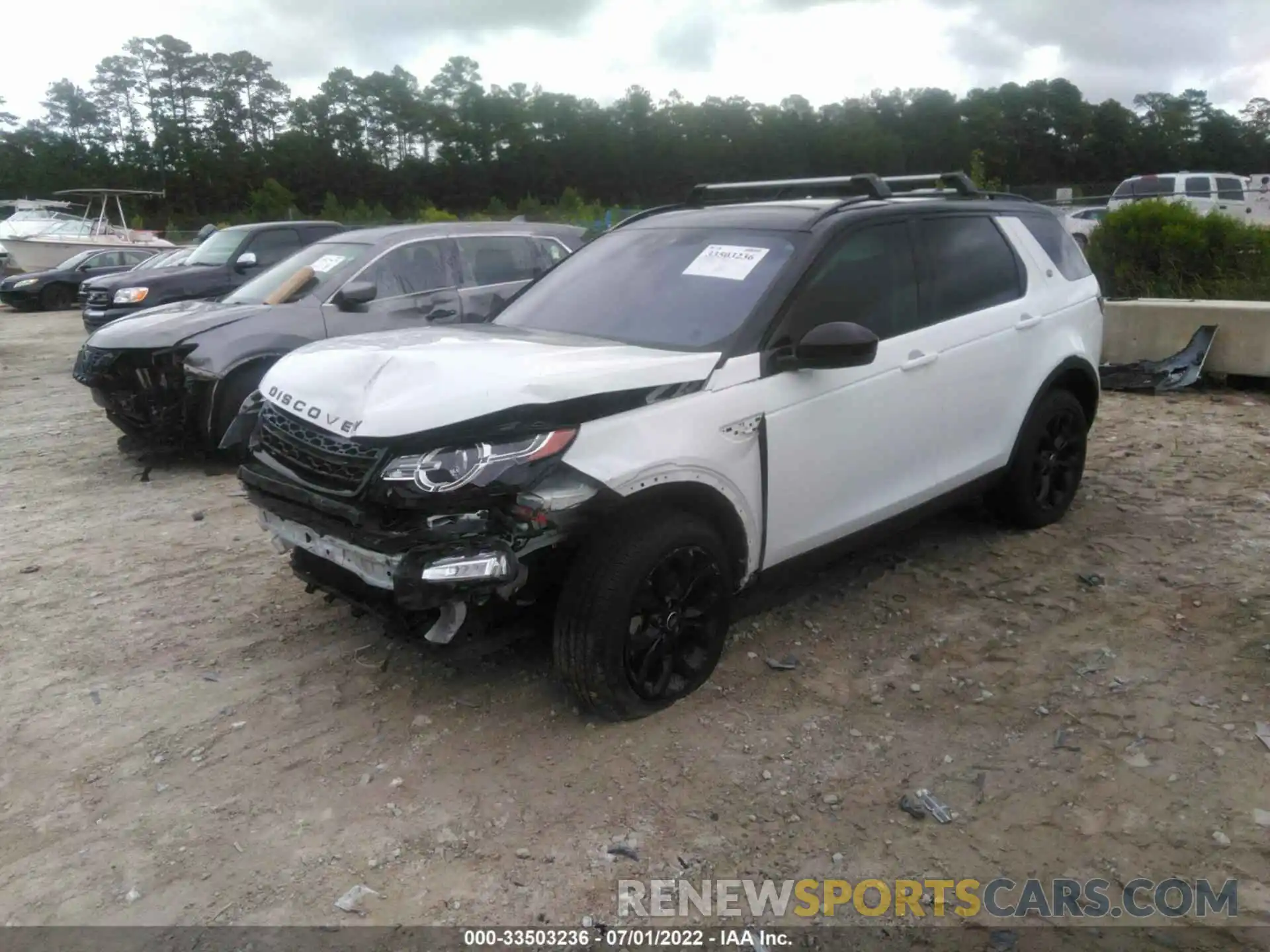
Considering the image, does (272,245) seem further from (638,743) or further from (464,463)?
(638,743)

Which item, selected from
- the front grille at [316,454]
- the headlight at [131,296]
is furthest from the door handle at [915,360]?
the headlight at [131,296]

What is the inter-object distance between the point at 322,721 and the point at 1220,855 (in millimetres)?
2898

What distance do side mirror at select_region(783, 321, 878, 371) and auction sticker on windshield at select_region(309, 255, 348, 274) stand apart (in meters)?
4.90

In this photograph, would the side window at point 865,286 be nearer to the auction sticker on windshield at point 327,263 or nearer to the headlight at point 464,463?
the headlight at point 464,463

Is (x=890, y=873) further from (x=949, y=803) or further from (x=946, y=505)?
(x=946, y=505)

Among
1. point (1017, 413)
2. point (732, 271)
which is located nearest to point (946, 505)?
point (1017, 413)

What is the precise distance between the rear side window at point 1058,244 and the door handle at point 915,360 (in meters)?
1.34

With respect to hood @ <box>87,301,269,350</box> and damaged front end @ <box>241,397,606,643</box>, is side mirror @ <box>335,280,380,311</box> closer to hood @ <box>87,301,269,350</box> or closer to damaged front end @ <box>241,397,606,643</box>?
hood @ <box>87,301,269,350</box>

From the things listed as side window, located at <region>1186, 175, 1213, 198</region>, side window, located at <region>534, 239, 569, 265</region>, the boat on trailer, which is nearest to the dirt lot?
side window, located at <region>534, 239, 569, 265</region>

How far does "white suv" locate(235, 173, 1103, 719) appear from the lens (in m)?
3.18

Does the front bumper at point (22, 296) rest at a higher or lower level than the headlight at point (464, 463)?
higher

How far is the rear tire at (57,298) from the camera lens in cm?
2275

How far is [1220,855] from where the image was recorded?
2859mm

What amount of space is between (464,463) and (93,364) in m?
5.19
